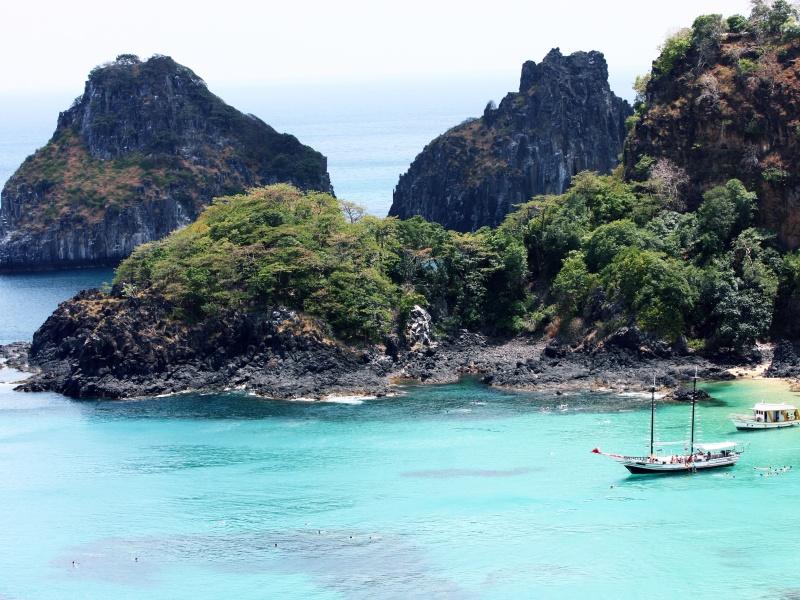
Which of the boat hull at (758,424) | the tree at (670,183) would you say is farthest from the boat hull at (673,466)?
the tree at (670,183)

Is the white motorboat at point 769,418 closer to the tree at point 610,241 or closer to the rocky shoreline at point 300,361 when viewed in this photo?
the rocky shoreline at point 300,361

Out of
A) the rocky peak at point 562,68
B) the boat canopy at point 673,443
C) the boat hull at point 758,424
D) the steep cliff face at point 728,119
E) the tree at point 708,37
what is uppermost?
the rocky peak at point 562,68

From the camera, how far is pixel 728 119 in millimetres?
91750

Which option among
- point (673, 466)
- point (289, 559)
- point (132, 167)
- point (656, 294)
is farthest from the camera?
point (132, 167)

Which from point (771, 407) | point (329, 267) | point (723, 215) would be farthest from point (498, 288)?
point (771, 407)

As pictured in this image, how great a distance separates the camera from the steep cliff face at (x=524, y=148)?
14350cm

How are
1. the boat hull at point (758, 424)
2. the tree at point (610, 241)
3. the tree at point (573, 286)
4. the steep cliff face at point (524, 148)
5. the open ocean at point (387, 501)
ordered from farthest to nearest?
the steep cliff face at point (524, 148) → the tree at point (610, 241) → the tree at point (573, 286) → the boat hull at point (758, 424) → the open ocean at point (387, 501)

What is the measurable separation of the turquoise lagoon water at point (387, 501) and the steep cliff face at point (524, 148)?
2506 inches

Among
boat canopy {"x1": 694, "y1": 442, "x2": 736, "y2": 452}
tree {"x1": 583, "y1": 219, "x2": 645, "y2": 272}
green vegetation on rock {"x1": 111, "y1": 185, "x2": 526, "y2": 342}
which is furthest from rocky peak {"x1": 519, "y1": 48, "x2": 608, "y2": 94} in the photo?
boat canopy {"x1": 694, "y1": 442, "x2": 736, "y2": 452}

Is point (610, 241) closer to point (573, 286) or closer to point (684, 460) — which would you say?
point (573, 286)

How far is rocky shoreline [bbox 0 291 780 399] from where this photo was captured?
268 feet

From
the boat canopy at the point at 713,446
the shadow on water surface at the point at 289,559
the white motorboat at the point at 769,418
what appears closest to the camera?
the shadow on water surface at the point at 289,559

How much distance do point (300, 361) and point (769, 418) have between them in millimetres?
29128

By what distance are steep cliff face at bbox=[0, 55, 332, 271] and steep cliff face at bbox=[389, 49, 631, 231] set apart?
14.7 metres
